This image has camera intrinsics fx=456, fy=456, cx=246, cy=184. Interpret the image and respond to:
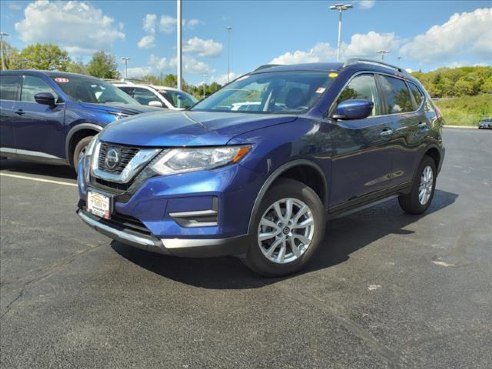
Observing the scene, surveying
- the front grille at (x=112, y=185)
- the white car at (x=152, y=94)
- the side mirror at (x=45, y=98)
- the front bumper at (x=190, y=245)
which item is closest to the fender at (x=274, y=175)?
the front bumper at (x=190, y=245)

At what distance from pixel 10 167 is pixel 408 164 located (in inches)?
286

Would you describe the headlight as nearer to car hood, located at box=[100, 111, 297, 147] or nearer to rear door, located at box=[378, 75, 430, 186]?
car hood, located at box=[100, 111, 297, 147]

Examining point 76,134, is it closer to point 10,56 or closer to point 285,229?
point 285,229

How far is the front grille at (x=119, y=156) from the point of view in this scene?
3.26 metres

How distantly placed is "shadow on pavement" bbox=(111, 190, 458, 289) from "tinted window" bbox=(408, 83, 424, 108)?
1456 millimetres

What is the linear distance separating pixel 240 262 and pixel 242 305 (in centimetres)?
84

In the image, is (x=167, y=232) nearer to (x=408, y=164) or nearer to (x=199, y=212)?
(x=199, y=212)

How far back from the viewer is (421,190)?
226 inches

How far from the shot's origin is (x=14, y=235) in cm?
455

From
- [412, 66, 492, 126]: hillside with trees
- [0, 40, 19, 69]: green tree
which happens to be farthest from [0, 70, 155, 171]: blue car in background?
[0, 40, 19, 69]: green tree

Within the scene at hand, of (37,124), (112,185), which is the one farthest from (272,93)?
(37,124)

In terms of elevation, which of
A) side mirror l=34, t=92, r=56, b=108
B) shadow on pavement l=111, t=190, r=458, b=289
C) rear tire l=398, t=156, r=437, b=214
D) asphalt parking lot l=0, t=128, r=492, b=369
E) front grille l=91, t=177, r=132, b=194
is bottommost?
asphalt parking lot l=0, t=128, r=492, b=369

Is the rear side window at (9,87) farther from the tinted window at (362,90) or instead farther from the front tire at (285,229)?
the front tire at (285,229)

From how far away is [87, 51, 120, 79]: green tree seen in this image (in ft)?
200
